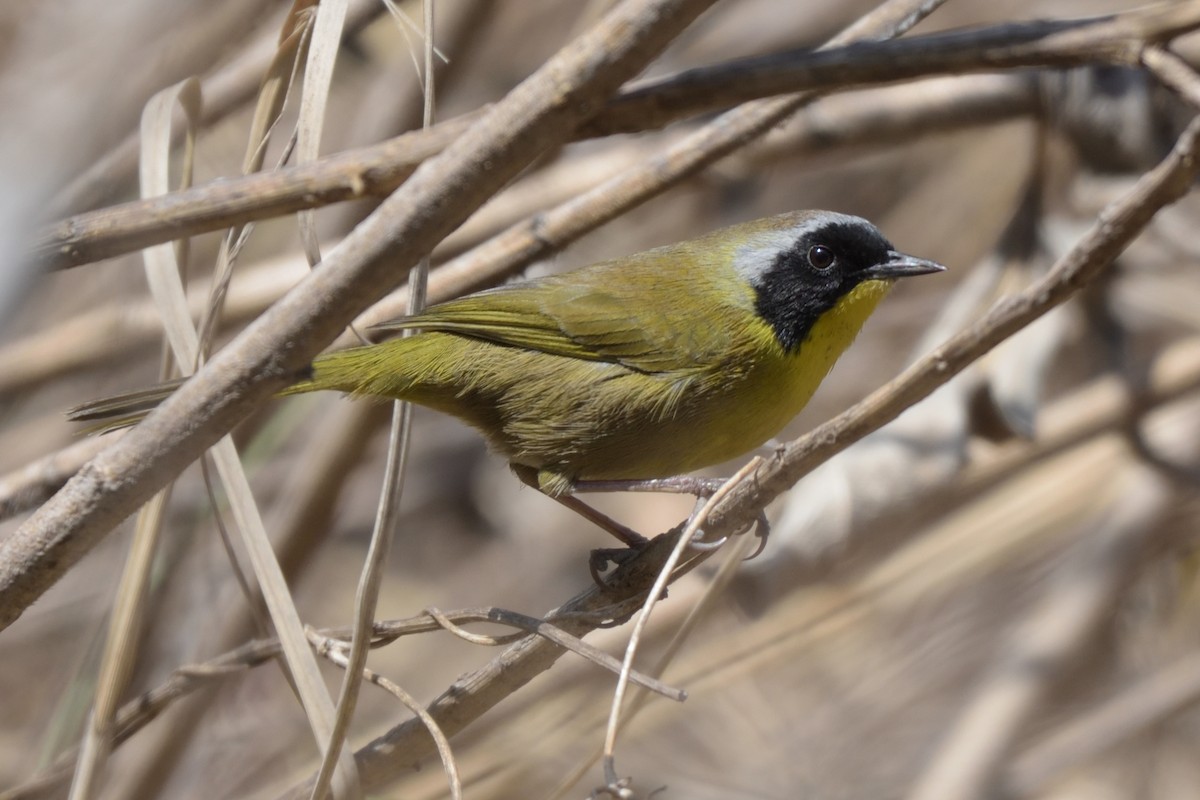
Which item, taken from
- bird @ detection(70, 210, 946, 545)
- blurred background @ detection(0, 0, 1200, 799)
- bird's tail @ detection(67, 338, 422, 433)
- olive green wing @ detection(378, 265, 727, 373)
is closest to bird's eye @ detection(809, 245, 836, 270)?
bird @ detection(70, 210, 946, 545)

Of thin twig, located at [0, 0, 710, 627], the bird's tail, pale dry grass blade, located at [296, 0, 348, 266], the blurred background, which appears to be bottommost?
the blurred background

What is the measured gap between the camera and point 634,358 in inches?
106

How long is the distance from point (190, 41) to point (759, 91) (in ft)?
5.93

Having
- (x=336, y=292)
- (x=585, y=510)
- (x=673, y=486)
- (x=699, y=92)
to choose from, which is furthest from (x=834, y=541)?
(x=336, y=292)

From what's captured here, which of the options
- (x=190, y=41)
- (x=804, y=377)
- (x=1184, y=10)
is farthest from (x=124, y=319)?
(x=1184, y=10)

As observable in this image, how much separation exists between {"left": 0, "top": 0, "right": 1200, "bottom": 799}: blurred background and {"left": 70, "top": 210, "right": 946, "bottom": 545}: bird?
473 mm

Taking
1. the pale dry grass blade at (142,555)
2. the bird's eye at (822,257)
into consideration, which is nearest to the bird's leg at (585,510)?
the bird's eye at (822,257)

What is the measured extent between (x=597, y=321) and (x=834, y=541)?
0.91m

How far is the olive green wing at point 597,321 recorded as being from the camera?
2.64m

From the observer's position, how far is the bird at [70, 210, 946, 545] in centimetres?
259

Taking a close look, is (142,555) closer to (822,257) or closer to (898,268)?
(822,257)

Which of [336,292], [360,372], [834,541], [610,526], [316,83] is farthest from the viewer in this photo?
[834,541]

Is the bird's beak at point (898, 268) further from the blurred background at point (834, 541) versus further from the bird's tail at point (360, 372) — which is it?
the bird's tail at point (360, 372)

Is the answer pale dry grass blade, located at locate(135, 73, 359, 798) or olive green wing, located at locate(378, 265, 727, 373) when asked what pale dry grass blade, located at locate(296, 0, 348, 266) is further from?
olive green wing, located at locate(378, 265, 727, 373)
